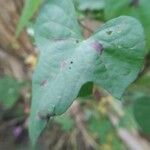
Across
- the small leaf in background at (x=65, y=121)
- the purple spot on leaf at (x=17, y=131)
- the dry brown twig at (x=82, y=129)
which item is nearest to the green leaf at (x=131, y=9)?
the small leaf in background at (x=65, y=121)

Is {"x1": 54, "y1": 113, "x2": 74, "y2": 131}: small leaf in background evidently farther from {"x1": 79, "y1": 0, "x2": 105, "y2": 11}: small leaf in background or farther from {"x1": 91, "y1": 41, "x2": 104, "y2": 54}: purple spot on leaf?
{"x1": 91, "y1": 41, "x2": 104, "y2": 54}: purple spot on leaf

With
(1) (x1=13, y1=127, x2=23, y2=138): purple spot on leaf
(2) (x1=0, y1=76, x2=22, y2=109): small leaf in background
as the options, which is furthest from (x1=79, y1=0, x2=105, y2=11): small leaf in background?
(1) (x1=13, y1=127, x2=23, y2=138): purple spot on leaf

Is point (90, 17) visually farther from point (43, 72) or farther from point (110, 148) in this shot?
point (110, 148)

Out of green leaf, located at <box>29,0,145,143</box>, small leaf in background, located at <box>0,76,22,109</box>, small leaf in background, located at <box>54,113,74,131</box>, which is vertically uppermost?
green leaf, located at <box>29,0,145,143</box>

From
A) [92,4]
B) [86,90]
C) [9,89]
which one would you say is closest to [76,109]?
[9,89]

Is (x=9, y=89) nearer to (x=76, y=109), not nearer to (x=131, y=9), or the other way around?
(x=76, y=109)

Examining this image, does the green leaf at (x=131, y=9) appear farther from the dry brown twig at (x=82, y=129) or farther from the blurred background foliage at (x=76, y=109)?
the dry brown twig at (x=82, y=129)

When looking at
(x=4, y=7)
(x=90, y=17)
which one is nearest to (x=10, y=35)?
(x=4, y=7)
